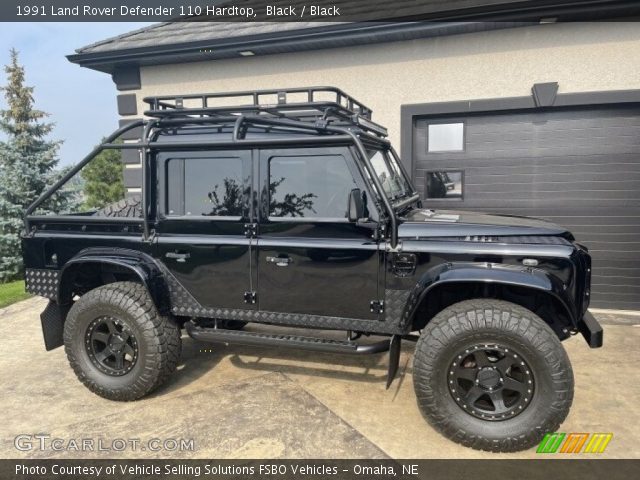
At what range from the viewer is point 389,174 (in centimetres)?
426

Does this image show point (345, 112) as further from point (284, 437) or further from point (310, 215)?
point (284, 437)

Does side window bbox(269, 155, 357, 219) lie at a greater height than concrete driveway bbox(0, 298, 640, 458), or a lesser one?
greater

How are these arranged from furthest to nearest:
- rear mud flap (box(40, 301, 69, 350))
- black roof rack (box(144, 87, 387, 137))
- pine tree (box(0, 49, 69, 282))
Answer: pine tree (box(0, 49, 69, 282)), rear mud flap (box(40, 301, 69, 350)), black roof rack (box(144, 87, 387, 137))

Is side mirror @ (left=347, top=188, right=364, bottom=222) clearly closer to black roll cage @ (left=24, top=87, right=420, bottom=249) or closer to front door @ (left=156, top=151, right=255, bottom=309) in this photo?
black roll cage @ (left=24, top=87, right=420, bottom=249)

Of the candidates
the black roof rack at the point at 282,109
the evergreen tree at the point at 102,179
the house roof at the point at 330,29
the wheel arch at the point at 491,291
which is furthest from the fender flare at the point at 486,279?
the evergreen tree at the point at 102,179

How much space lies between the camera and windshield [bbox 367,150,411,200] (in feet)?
13.0

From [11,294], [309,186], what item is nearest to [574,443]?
[309,186]

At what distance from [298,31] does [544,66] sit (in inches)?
136

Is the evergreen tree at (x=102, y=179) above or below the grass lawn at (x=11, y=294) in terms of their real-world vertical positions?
above

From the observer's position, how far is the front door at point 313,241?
3.56m

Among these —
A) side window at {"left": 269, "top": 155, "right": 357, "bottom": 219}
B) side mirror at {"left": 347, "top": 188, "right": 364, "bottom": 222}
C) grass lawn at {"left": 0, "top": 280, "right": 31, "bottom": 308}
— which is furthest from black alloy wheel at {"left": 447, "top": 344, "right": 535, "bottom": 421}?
grass lawn at {"left": 0, "top": 280, "right": 31, "bottom": 308}

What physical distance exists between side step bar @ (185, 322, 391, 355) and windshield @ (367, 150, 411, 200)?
127 cm

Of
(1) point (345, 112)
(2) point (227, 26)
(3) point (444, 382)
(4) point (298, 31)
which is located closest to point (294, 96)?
(4) point (298, 31)

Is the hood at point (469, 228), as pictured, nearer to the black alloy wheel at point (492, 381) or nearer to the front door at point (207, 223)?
the black alloy wheel at point (492, 381)
